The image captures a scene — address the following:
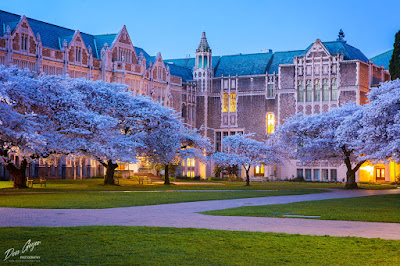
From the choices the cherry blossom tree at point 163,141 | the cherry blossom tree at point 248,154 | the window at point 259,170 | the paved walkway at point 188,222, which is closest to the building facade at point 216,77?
the window at point 259,170

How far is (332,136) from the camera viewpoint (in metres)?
56.9

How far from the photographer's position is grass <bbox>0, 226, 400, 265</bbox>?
40.3 ft

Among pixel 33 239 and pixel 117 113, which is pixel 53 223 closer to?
pixel 33 239

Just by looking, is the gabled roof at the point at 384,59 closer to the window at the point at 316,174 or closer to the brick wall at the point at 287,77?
the brick wall at the point at 287,77

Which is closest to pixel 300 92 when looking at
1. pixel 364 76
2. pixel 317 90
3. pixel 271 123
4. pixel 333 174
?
pixel 317 90

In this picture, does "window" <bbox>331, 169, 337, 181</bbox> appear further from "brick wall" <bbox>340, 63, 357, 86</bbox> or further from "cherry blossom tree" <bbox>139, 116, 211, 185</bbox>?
"cherry blossom tree" <bbox>139, 116, 211, 185</bbox>

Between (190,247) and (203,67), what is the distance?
8216 centimetres

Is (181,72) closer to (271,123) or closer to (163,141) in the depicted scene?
(271,123)

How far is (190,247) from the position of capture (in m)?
13.8

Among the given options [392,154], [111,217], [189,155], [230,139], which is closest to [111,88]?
[189,155]

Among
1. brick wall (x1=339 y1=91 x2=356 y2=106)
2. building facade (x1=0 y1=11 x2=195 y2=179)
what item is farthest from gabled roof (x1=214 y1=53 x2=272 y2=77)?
brick wall (x1=339 y1=91 x2=356 y2=106)

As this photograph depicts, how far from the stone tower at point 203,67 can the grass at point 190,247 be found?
78759mm

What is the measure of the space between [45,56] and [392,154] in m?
44.0

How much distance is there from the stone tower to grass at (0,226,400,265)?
7876 centimetres
